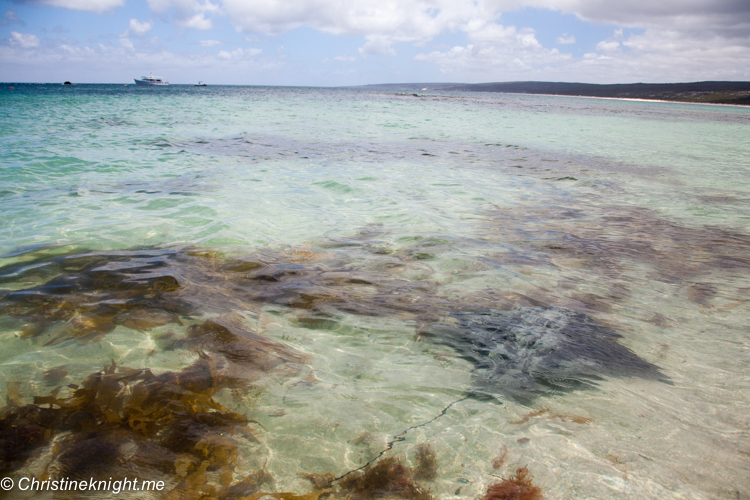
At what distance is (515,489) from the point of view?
6.89 ft

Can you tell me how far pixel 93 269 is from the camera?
4.57 metres

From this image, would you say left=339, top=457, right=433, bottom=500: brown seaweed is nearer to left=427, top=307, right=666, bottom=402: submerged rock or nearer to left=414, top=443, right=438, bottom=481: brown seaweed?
left=414, top=443, right=438, bottom=481: brown seaweed

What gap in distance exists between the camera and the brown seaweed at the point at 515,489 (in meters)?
2.05

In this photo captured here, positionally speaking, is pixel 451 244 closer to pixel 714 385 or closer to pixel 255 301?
pixel 255 301

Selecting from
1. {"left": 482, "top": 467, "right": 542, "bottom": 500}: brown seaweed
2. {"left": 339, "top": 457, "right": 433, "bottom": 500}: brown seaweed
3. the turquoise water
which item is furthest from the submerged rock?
{"left": 339, "top": 457, "right": 433, "bottom": 500}: brown seaweed

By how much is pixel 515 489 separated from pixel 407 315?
189cm

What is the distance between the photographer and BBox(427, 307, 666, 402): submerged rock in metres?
2.92

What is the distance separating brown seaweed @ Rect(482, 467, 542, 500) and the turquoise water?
5 cm

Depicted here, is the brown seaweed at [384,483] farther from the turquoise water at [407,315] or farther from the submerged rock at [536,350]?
the submerged rock at [536,350]

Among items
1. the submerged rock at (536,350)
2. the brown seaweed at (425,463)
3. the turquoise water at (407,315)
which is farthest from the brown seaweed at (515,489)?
the submerged rock at (536,350)

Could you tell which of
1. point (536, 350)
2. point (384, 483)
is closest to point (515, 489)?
point (384, 483)

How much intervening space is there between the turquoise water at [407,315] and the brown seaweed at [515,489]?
0.05 m

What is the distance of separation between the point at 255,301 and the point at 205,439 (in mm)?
1794

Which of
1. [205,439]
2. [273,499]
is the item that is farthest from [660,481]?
[205,439]
